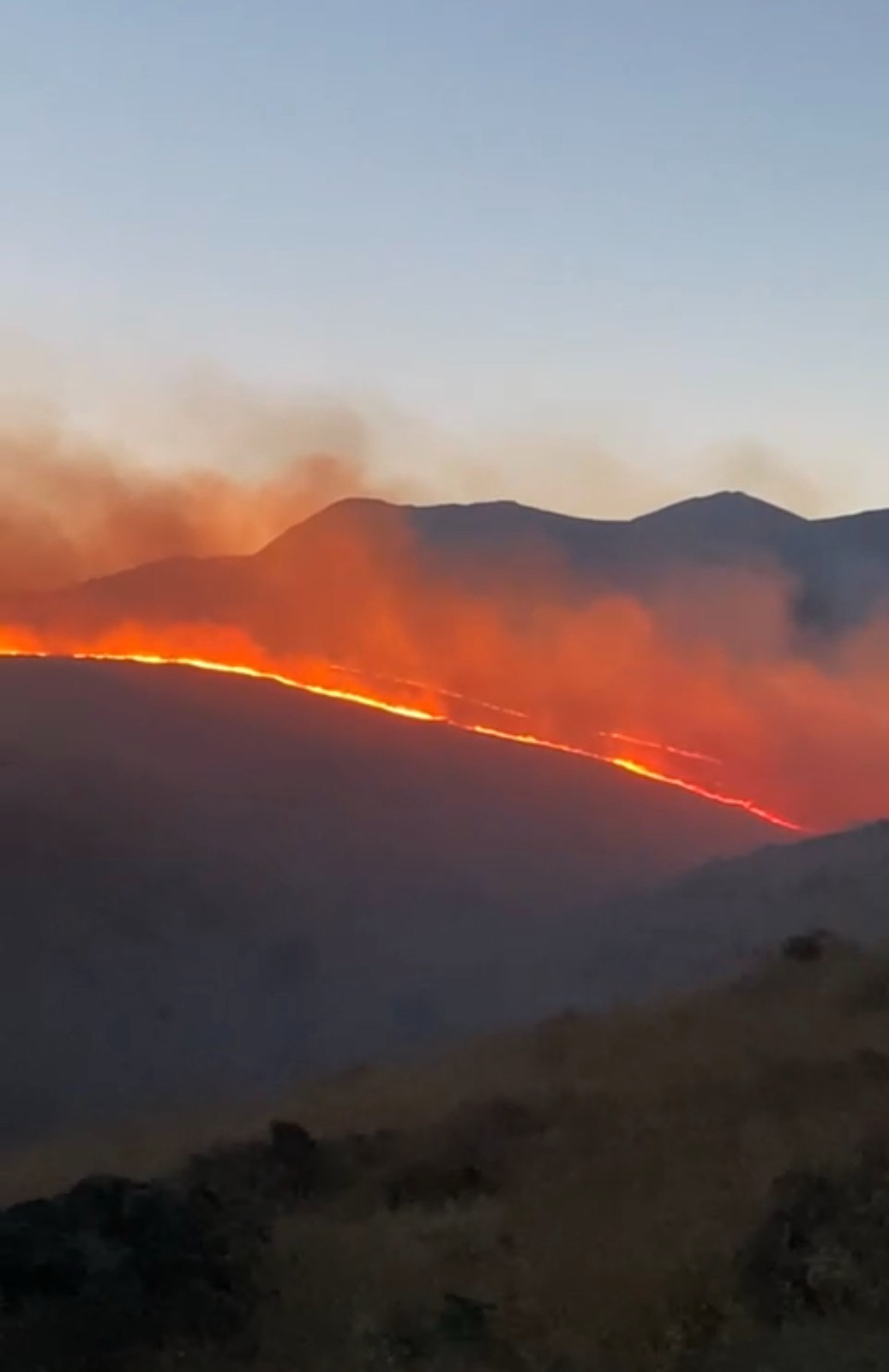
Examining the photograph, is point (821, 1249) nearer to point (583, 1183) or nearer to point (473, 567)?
point (583, 1183)

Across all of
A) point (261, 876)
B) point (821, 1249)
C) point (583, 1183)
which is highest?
point (261, 876)

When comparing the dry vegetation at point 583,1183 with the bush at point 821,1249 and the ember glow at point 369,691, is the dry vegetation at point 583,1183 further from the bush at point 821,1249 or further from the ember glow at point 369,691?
the ember glow at point 369,691

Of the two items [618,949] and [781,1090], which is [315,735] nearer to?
[618,949]

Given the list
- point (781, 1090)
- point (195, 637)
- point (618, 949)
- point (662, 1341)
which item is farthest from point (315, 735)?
point (662, 1341)

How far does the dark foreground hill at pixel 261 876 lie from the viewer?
76.5 ft

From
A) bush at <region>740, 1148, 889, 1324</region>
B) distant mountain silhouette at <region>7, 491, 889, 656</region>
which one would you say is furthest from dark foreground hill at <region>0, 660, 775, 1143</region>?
distant mountain silhouette at <region>7, 491, 889, 656</region>

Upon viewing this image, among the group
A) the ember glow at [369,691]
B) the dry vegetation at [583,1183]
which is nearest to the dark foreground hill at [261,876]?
the ember glow at [369,691]

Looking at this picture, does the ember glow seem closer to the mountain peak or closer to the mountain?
the mountain

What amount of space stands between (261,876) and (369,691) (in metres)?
11.7

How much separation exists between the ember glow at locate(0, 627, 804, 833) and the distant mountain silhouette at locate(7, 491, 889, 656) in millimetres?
2061

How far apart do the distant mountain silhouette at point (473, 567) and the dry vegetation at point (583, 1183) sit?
2278 cm

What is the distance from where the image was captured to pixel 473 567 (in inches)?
2181

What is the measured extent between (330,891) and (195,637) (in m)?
15.3

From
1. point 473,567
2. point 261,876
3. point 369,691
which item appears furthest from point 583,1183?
point 473,567
